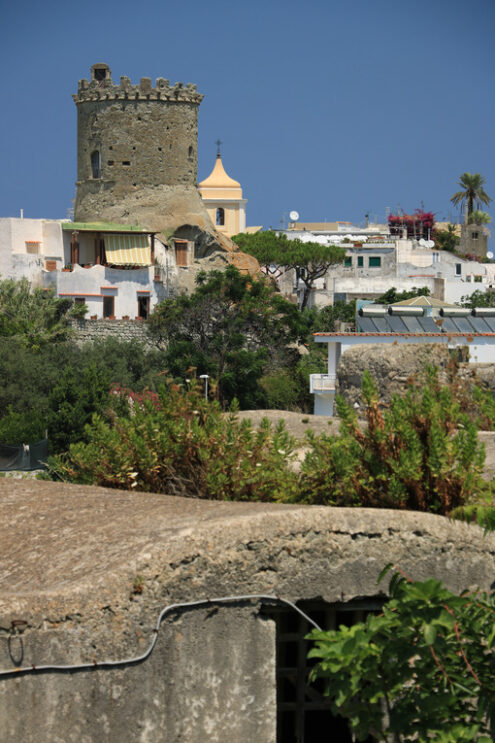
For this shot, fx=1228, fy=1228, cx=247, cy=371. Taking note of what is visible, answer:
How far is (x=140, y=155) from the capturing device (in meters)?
57.2

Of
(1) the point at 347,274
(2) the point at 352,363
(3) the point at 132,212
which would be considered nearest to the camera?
(2) the point at 352,363

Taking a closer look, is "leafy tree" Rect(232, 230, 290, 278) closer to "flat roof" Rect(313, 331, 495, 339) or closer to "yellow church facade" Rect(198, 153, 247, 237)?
"yellow church facade" Rect(198, 153, 247, 237)

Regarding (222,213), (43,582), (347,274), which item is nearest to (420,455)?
(43,582)

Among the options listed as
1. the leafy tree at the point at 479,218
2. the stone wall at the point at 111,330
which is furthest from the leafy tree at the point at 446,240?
the stone wall at the point at 111,330

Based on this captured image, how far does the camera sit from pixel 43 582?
20.6 ft

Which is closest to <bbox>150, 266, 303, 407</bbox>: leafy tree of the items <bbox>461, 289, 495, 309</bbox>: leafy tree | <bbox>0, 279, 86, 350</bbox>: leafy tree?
<bbox>0, 279, 86, 350</bbox>: leafy tree

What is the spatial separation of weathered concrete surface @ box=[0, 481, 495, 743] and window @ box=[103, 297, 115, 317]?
4496 cm

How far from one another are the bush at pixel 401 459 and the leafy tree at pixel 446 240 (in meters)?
79.8

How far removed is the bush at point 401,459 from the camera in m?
6.88

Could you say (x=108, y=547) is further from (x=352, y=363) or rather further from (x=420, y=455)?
(x=352, y=363)

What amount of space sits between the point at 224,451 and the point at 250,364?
38.6 meters

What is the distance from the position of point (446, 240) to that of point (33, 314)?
46546mm

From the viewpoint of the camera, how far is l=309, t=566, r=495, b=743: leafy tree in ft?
18.2

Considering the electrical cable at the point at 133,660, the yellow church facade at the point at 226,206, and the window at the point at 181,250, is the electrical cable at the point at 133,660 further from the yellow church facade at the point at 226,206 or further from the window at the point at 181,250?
the yellow church facade at the point at 226,206
